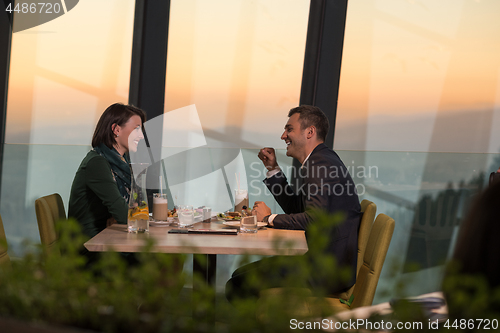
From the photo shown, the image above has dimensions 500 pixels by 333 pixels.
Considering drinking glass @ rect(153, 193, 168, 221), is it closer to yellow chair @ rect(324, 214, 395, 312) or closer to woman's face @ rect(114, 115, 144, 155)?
woman's face @ rect(114, 115, 144, 155)

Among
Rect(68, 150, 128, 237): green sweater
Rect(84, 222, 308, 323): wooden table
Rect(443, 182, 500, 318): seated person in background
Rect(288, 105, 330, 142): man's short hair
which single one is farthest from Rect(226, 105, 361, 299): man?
Rect(443, 182, 500, 318): seated person in background

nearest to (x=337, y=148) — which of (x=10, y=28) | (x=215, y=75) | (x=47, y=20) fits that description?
(x=215, y=75)

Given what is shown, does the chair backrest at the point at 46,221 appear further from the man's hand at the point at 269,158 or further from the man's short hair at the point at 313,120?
the man's short hair at the point at 313,120

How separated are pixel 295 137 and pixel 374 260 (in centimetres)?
89

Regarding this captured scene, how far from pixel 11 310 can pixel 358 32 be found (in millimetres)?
3341

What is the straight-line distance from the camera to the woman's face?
101 inches

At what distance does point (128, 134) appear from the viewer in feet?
8.52

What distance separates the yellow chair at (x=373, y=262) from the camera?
196 cm

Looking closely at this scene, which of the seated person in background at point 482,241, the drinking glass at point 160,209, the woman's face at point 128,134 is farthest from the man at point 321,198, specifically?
the seated person in background at point 482,241

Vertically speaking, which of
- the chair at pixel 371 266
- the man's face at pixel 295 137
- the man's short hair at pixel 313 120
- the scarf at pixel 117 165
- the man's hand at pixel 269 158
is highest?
the man's short hair at pixel 313 120

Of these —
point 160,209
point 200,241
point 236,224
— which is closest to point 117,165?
point 160,209

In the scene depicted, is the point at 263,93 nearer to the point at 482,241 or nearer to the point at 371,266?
the point at 371,266

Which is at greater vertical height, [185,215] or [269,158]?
[269,158]

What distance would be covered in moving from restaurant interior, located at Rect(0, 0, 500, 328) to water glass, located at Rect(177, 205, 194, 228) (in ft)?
4.14
